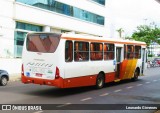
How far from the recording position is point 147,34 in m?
88.8

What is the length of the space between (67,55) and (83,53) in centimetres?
160

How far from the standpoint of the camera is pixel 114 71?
20.8m

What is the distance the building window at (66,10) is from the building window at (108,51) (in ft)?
52.5

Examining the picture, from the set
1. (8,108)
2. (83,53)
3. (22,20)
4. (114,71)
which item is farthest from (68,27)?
(8,108)

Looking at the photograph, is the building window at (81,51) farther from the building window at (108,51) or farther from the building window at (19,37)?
the building window at (19,37)

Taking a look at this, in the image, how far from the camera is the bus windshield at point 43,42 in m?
15.4

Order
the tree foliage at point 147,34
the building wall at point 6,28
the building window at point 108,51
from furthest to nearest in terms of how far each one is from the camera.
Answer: the tree foliage at point 147,34 < the building wall at point 6,28 < the building window at point 108,51

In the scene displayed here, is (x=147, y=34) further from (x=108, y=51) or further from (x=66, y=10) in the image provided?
(x=108, y=51)

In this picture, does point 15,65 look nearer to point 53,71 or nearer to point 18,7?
point 18,7

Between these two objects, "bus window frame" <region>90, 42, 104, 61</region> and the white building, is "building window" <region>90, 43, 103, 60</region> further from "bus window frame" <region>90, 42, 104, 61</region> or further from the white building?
the white building

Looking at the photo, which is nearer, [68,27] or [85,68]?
[85,68]

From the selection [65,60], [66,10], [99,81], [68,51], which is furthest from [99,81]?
[66,10]

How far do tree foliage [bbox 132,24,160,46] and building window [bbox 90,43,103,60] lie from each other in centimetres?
6665

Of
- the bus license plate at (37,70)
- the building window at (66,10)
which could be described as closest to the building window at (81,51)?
the bus license plate at (37,70)
